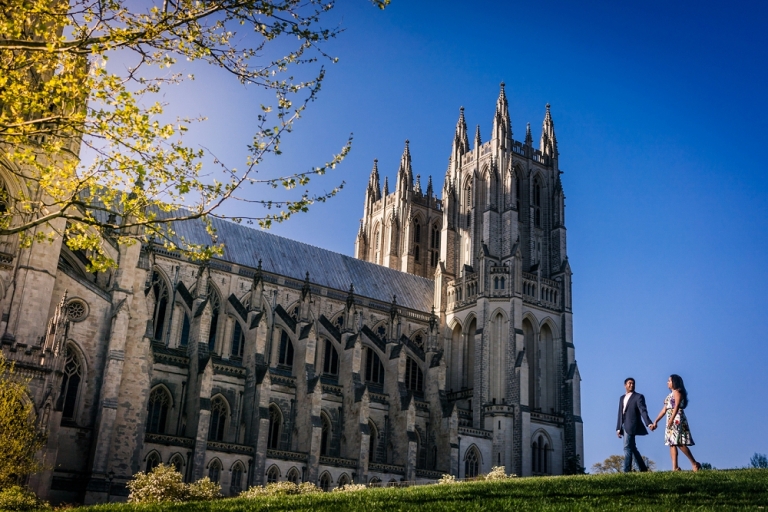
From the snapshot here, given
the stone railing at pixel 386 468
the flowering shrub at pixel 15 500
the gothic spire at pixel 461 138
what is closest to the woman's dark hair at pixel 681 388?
the flowering shrub at pixel 15 500

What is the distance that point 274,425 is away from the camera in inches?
1609

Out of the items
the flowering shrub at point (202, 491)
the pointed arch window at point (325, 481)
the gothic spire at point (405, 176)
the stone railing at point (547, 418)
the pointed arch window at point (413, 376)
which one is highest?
the gothic spire at point (405, 176)

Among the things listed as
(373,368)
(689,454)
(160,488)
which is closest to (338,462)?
(373,368)

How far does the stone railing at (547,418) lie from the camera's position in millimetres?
47688

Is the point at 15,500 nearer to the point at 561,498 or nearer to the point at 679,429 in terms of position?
the point at 561,498

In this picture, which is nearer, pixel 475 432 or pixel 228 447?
pixel 228 447

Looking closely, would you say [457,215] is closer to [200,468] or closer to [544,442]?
[544,442]

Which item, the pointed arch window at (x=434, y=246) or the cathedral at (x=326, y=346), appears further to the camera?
the pointed arch window at (x=434, y=246)

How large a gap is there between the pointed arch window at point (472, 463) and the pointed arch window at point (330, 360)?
932 centimetres

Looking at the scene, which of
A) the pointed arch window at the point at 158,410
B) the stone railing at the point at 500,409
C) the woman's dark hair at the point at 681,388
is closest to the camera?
the woman's dark hair at the point at 681,388

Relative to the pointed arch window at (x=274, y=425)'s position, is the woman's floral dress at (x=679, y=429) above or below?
below

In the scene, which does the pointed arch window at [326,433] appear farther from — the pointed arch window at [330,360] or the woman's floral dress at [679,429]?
the woman's floral dress at [679,429]

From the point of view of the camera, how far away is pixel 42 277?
28938 mm

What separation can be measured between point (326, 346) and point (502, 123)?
20736 mm
